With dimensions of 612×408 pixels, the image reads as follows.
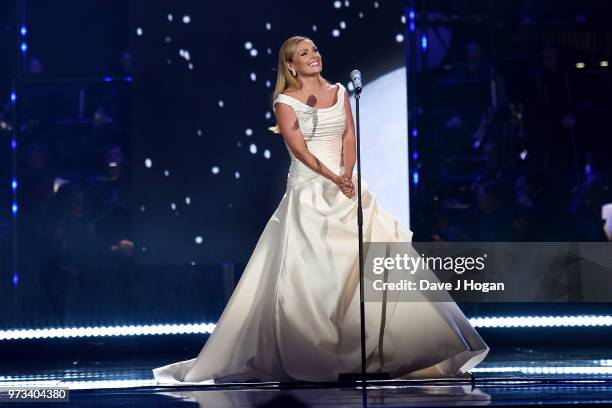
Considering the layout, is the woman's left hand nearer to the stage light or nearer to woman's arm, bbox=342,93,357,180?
woman's arm, bbox=342,93,357,180

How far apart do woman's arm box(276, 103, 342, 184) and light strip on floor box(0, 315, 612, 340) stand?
7.73ft

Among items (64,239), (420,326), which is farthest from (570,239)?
(64,239)

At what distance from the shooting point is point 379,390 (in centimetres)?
437

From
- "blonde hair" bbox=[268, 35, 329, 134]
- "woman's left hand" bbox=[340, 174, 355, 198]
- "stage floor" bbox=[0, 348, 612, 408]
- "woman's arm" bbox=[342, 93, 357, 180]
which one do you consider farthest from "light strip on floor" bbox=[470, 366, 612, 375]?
"blonde hair" bbox=[268, 35, 329, 134]

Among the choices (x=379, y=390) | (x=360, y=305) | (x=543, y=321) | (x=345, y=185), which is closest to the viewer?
(x=379, y=390)

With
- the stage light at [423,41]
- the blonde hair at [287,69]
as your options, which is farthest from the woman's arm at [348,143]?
the stage light at [423,41]

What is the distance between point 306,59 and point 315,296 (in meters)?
1.21

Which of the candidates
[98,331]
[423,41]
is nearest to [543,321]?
[423,41]

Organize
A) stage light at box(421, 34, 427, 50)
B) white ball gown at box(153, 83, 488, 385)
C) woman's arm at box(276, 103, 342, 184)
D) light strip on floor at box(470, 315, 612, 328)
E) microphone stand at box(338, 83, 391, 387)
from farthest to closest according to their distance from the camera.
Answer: stage light at box(421, 34, 427, 50) < light strip on floor at box(470, 315, 612, 328) < woman's arm at box(276, 103, 342, 184) < white ball gown at box(153, 83, 488, 385) < microphone stand at box(338, 83, 391, 387)

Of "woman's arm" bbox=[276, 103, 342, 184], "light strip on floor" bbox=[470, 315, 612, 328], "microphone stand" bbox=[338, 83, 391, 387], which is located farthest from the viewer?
"light strip on floor" bbox=[470, 315, 612, 328]

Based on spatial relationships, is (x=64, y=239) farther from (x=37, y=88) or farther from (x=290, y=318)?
(x=290, y=318)

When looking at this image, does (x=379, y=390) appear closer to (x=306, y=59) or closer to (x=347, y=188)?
(x=347, y=188)

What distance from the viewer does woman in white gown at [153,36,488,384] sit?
4699mm

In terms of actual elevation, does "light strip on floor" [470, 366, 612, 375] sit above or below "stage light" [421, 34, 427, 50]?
below
